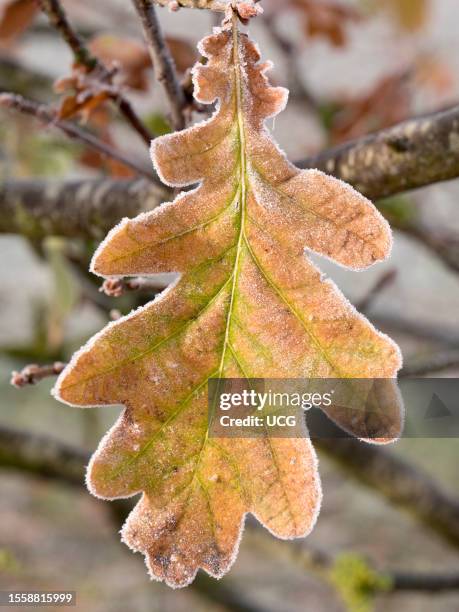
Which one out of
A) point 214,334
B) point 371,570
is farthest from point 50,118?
point 371,570

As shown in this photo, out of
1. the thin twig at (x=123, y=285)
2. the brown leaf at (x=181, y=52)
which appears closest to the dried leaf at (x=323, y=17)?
the brown leaf at (x=181, y=52)

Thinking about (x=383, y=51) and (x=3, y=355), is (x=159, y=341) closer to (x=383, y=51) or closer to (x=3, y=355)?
(x=3, y=355)

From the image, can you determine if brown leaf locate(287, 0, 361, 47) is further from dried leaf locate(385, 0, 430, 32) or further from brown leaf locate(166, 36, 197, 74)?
brown leaf locate(166, 36, 197, 74)

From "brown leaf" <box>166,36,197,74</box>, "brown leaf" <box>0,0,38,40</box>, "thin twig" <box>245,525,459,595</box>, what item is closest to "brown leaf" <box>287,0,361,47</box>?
"brown leaf" <box>166,36,197,74</box>

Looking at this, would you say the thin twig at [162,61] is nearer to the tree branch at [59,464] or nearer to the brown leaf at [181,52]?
the brown leaf at [181,52]

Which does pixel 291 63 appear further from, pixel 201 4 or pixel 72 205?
pixel 201 4
